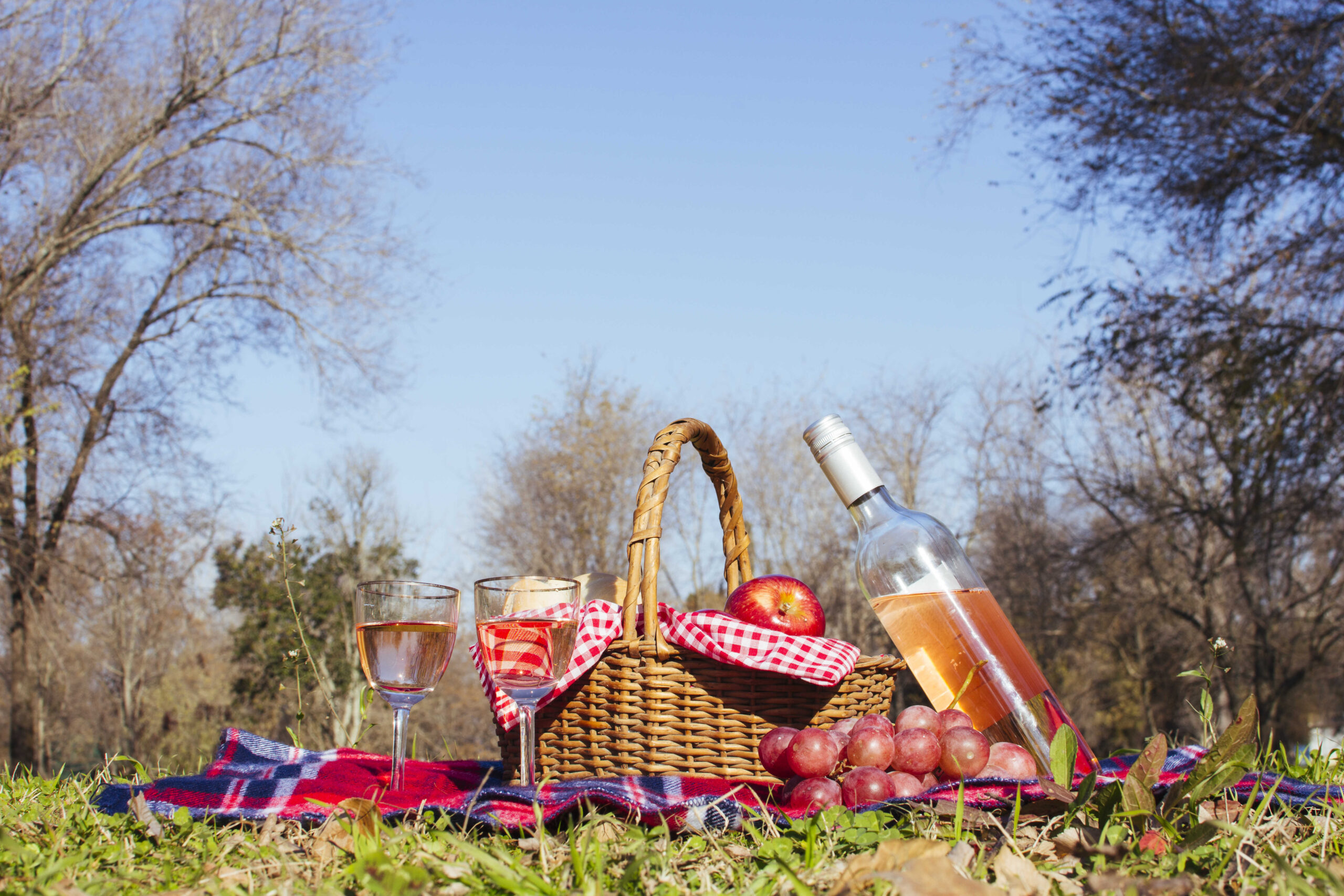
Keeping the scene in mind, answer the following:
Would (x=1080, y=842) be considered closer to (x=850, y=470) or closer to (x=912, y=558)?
(x=912, y=558)

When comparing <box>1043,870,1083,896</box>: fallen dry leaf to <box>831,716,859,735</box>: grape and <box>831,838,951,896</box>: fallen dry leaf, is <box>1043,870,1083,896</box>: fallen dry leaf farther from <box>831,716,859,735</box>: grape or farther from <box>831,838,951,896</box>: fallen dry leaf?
<box>831,716,859,735</box>: grape

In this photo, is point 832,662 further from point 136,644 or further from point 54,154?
point 136,644

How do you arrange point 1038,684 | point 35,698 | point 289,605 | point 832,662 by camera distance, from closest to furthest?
1. point 832,662
2. point 1038,684
3. point 289,605
4. point 35,698

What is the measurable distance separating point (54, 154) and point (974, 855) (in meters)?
11.5

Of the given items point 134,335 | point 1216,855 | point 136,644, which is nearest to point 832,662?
point 1216,855

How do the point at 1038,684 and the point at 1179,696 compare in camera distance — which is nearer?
the point at 1038,684

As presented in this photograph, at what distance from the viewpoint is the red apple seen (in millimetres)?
1994

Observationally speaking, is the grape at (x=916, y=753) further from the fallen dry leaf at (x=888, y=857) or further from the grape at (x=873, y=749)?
the fallen dry leaf at (x=888, y=857)

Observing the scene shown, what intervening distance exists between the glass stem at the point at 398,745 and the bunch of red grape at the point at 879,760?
0.64m

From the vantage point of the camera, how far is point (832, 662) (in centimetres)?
180

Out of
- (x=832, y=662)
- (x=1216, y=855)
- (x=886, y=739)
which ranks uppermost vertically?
(x=832, y=662)

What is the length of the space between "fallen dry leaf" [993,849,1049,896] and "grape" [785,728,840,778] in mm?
403

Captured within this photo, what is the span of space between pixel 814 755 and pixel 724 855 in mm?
324

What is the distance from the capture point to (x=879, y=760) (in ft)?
5.19
